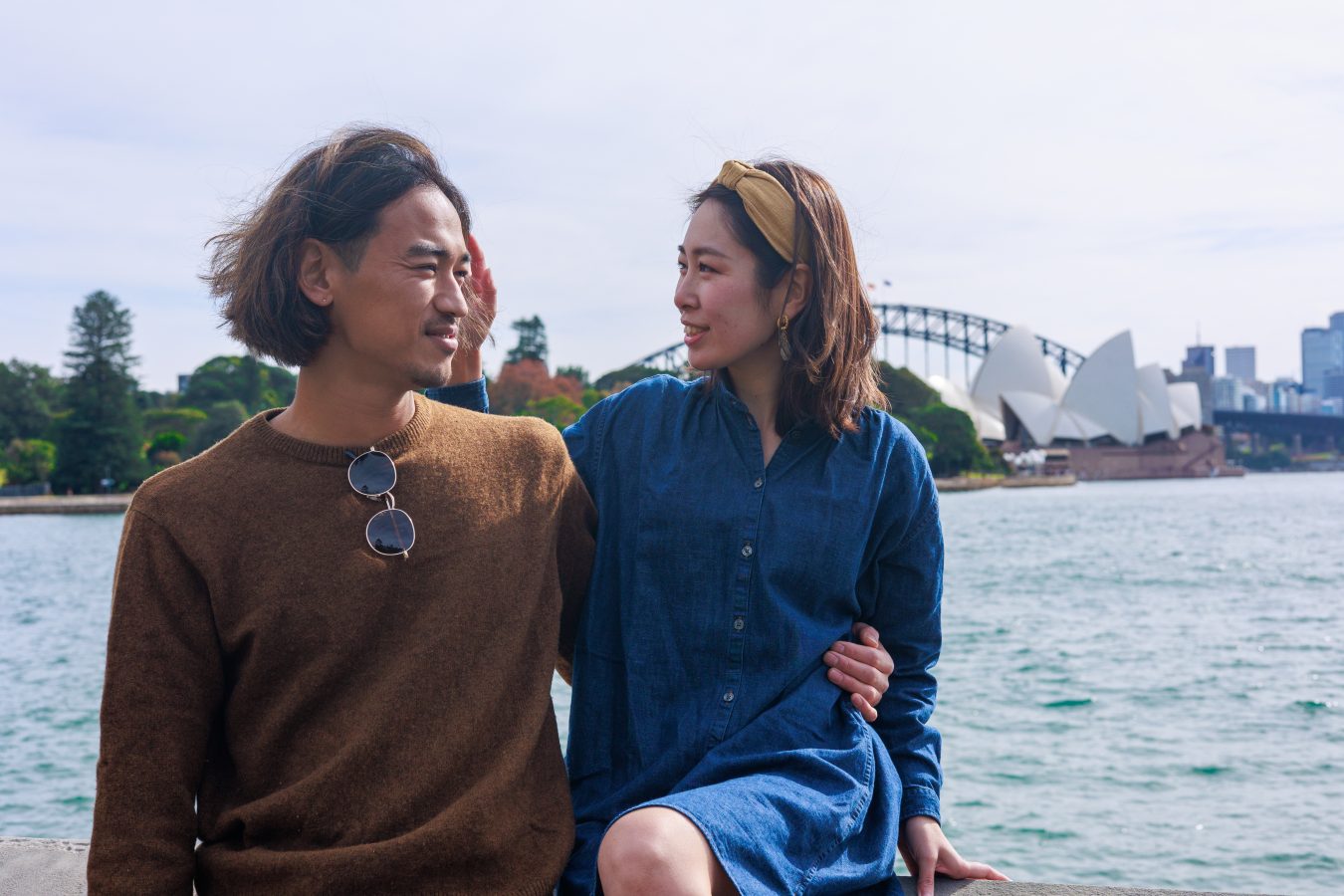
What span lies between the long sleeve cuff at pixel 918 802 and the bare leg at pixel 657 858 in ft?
1.48

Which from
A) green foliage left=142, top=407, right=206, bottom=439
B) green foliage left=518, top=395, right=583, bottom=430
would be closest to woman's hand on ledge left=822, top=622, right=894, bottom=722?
green foliage left=518, top=395, right=583, bottom=430

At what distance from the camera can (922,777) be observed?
1690 millimetres

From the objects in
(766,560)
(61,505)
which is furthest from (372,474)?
(61,505)

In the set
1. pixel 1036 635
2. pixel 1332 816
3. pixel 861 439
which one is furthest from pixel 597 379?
pixel 861 439

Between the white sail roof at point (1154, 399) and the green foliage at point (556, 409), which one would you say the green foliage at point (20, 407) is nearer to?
the green foliage at point (556, 409)

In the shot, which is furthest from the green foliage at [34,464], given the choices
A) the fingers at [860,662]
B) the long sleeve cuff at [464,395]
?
the fingers at [860,662]

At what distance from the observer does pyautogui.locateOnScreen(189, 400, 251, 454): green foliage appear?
36.2 meters

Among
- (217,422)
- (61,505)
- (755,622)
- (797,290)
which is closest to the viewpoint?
(755,622)

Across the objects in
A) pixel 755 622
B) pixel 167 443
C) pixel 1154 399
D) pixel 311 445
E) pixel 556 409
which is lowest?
pixel 755 622

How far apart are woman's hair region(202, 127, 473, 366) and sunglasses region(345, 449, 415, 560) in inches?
6.8

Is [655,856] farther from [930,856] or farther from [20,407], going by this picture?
[20,407]

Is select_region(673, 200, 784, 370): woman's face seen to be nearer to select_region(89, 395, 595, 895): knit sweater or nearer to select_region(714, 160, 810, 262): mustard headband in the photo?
select_region(714, 160, 810, 262): mustard headband

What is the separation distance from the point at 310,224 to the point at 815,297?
25.9 inches

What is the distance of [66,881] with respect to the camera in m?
1.72
